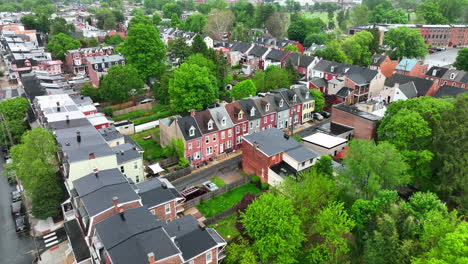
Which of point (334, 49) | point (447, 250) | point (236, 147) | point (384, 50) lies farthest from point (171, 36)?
point (447, 250)

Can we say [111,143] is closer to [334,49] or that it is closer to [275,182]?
[275,182]

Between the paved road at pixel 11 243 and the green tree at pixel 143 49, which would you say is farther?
the green tree at pixel 143 49

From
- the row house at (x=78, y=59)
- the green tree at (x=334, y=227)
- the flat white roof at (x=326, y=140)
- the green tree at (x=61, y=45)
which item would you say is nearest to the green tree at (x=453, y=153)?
the flat white roof at (x=326, y=140)

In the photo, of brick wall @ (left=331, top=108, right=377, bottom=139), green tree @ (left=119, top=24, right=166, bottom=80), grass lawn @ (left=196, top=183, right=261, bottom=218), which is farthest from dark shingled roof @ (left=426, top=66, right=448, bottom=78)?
green tree @ (left=119, top=24, right=166, bottom=80)

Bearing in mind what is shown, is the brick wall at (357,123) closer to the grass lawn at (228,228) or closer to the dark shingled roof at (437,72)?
the grass lawn at (228,228)

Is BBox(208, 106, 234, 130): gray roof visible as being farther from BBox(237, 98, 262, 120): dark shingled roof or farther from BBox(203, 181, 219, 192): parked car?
BBox(203, 181, 219, 192): parked car

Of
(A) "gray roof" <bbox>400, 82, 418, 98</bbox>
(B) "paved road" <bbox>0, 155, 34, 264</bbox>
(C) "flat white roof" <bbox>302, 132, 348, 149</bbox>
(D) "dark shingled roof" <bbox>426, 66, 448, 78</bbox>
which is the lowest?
(B) "paved road" <bbox>0, 155, 34, 264</bbox>
